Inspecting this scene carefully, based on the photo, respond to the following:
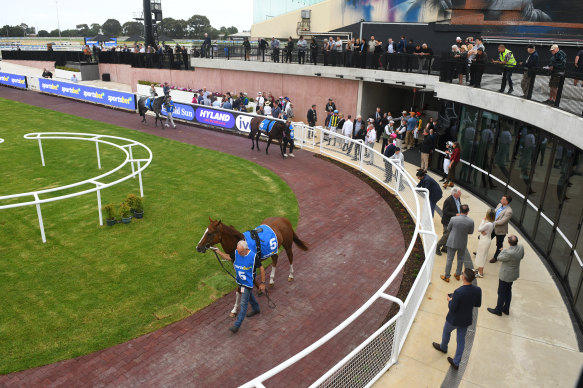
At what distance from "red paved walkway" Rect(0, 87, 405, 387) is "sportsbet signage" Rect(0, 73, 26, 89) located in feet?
113

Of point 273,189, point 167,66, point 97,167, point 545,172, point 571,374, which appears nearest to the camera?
point 571,374

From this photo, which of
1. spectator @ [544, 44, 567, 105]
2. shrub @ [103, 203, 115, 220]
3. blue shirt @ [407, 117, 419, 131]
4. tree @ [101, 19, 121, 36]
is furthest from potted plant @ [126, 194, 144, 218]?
tree @ [101, 19, 121, 36]

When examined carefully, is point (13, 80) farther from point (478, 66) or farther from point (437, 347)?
point (437, 347)

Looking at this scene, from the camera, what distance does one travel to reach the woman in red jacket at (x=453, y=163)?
48.2 feet

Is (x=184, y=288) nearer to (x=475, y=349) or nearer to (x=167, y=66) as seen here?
(x=475, y=349)

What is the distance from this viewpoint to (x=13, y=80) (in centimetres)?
3716

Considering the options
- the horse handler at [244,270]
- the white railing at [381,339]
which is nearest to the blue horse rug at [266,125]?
the white railing at [381,339]

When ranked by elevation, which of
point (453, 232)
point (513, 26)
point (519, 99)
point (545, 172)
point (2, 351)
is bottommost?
point (2, 351)

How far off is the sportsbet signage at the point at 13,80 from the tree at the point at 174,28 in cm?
9811

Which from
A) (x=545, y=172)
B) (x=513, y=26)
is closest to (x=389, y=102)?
Answer: (x=513, y=26)

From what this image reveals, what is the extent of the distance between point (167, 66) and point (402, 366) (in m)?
33.1

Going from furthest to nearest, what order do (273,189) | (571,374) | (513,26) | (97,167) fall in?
(513,26)
(97,167)
(273,189)
(571,374)

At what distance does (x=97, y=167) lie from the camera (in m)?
16.7

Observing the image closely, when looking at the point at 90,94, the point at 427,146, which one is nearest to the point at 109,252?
the point at 427,146
